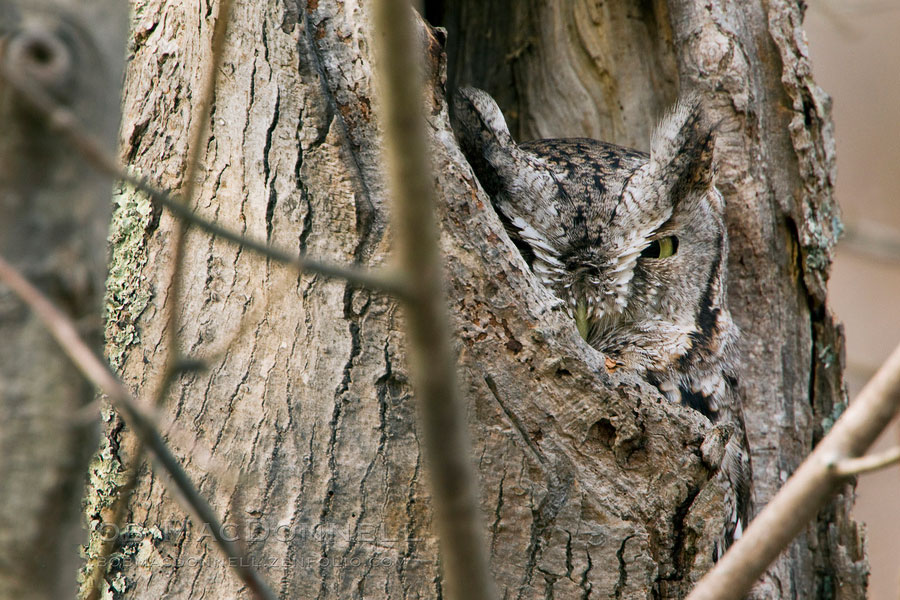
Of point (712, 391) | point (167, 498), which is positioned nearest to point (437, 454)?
point (167, 498)

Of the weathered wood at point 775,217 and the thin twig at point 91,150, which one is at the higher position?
the weathered wood at point 775,217

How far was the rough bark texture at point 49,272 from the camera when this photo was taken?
78cm

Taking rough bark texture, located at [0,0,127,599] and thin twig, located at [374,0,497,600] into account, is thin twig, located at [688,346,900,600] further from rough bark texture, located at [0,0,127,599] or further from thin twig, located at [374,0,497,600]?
rough bark texture, located at [0,0,127,599]

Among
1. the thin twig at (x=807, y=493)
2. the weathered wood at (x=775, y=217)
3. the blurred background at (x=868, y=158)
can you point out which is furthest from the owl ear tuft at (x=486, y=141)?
the blurred background at (x=868, y=158)

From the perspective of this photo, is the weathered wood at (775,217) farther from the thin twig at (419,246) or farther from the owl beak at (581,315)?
the thin twig at (419,246)

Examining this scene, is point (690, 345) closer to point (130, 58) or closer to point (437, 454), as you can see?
point (130, 58)

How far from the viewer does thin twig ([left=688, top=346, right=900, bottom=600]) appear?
85 centimetres

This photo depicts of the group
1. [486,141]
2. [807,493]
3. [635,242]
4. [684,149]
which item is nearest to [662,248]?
[635,242]

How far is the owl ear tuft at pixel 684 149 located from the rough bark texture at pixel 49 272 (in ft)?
5.68

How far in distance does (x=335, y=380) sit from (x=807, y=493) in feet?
3.33

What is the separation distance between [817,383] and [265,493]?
71.1 inches

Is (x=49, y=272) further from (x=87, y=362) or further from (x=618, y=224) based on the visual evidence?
(x=618, y=224)

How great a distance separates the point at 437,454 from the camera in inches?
25.8

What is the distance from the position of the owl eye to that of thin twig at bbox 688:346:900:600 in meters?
1.49
